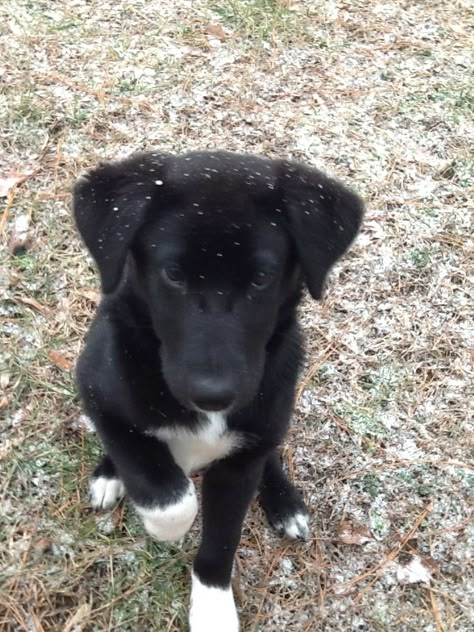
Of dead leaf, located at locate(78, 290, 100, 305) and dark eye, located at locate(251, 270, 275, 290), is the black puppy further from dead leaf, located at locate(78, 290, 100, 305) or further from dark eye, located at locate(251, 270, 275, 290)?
dead leaf, located at locate(78, 290, 100, 305)

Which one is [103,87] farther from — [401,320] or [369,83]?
[401,320]

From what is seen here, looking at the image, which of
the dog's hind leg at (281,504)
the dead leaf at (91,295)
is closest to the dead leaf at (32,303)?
the dead leaf at (91,295)

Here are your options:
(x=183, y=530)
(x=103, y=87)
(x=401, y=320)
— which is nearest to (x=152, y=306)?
(x=183, y=530)

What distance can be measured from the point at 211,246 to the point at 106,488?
1.27 metres

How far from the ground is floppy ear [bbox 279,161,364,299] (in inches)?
47.7

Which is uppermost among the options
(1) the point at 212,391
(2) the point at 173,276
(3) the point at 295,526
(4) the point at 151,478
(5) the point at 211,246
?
(5) the point at 211,246

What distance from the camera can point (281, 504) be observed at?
300 centimetres

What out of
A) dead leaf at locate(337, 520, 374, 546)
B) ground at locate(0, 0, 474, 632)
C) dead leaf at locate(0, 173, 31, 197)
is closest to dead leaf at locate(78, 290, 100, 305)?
ground at locate(0, 0, 474, 632)

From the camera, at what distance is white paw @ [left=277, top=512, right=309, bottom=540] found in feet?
9.79

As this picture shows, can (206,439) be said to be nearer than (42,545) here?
Yes

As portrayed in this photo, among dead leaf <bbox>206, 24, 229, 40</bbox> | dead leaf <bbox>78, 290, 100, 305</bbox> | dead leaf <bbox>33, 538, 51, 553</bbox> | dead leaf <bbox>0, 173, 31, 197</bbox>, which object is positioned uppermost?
dead leaf <bbox>206, 24, 229, 40</bbox>

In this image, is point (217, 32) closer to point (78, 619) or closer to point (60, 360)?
point (60, 360)

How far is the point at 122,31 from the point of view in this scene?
15.6ft

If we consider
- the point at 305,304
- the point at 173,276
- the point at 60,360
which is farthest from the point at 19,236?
the point at 173,276
